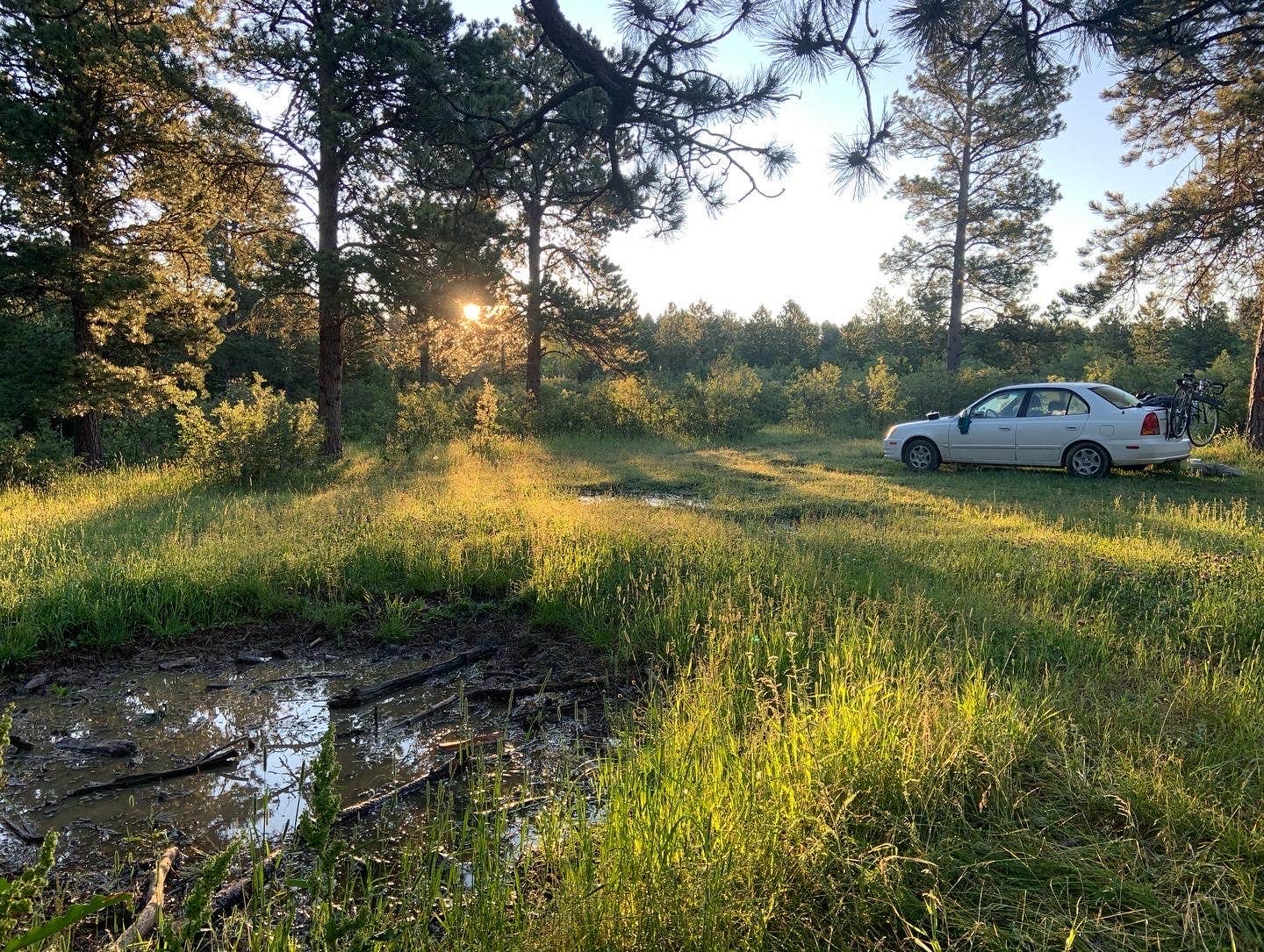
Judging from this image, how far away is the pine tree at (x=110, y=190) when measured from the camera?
10383mm

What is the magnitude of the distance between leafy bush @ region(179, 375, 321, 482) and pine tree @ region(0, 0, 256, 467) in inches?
102

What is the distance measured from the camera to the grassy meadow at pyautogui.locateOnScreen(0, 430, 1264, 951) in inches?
79.1

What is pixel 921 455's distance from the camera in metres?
13.2

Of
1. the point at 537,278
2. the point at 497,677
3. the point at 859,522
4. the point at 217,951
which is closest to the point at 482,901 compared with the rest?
the point at 217,951

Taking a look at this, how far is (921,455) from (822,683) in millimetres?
10817

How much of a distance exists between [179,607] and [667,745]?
4.17 m

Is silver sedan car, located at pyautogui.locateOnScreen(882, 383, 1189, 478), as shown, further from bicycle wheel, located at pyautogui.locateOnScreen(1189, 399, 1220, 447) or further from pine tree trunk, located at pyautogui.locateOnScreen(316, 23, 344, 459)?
pine tree trunk, located at pyautogui.locateOnScreen(316, 23, 344, 459)

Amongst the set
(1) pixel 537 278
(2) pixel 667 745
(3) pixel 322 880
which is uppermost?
(1) pixel 537 278

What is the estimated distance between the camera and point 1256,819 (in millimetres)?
2312

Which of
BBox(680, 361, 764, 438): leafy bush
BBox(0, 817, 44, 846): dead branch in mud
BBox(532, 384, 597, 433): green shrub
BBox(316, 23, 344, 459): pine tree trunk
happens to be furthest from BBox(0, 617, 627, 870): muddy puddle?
BBox(680, 361, 764, 438): leafy bush

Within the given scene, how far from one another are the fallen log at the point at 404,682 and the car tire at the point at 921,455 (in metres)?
10.8

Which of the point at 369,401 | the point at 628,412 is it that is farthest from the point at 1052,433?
the point at 369,401

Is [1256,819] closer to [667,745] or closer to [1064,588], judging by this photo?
[667,745]

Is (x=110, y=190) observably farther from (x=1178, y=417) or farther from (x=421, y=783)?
(x=1178, y=417)
